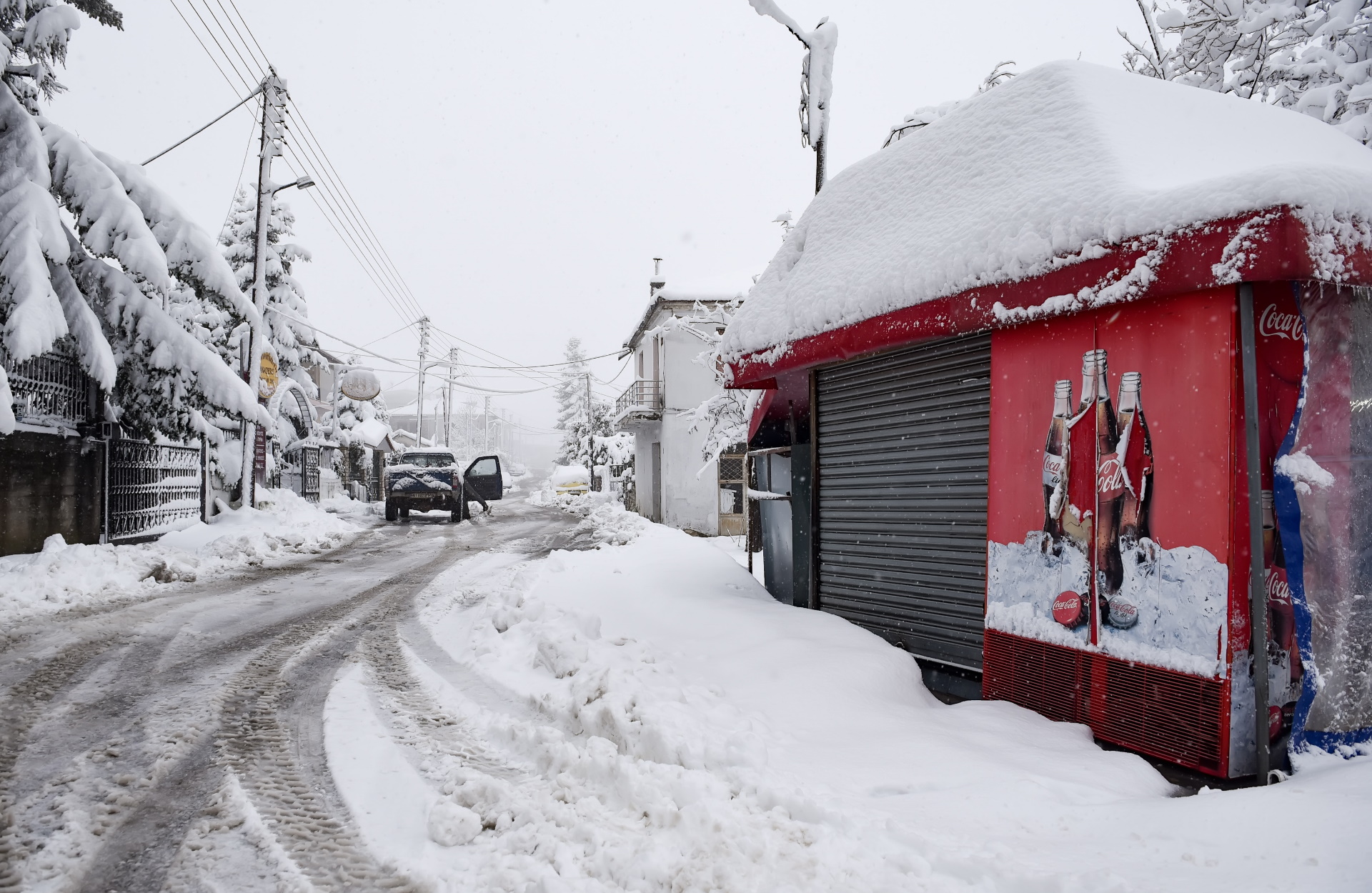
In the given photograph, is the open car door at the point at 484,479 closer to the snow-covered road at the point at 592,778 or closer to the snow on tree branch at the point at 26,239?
the snow on tree branch at the point at 26,239

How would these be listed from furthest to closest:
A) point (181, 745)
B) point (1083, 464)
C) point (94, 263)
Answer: point (94, 263)
point (1083, 464)
point (181, 745)

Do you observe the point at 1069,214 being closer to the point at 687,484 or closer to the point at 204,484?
the point at 204,484

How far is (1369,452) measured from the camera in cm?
388

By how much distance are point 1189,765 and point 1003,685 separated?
3.90ft

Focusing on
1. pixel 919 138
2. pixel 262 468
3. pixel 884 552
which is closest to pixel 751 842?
pixel 884 552

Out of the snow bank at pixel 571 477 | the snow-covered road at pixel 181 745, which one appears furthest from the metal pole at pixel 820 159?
Answer: the snow bank at pixel 571 477

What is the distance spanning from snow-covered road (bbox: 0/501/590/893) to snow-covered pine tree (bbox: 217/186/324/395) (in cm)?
1785

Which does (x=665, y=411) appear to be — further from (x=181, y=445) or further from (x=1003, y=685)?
(x=1003, y=685)

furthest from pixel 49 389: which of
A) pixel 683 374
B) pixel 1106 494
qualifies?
pixel 683 374

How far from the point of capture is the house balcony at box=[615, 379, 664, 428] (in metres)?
27.2

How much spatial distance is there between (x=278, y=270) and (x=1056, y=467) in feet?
86.7

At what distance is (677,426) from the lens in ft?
82.3

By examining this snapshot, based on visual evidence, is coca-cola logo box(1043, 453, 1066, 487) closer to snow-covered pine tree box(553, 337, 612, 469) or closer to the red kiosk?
the red kiosk

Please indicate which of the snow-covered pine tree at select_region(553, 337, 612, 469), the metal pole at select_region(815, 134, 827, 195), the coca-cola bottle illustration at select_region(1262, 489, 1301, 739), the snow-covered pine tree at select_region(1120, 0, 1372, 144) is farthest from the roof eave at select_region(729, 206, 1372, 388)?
the snow-covered pine tree at select_region(553, 337, 612, 469)
